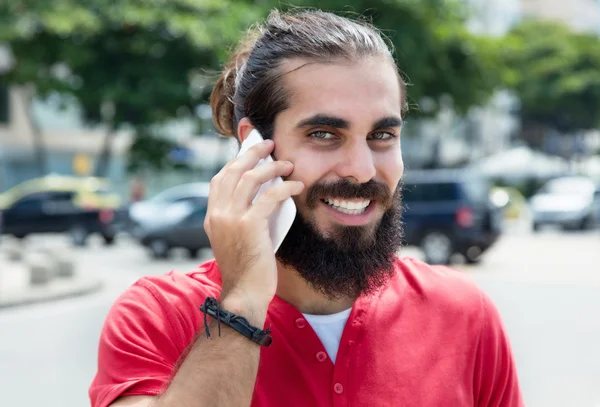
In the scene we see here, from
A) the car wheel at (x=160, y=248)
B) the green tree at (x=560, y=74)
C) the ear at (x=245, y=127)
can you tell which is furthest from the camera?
the green tree at (x=560, y=74)

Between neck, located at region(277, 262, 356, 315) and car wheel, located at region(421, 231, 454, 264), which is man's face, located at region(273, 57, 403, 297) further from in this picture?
car wheel, located at region(421, 231, 454, 264)

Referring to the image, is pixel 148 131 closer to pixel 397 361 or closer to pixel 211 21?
pixel 211 21

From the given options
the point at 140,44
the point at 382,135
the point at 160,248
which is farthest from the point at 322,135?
the point at 140,44

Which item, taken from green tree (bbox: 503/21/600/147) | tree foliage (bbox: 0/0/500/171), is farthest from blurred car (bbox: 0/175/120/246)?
green tree (bbox: 503/21/600/147)

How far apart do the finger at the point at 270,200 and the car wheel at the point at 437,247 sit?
1513 cm

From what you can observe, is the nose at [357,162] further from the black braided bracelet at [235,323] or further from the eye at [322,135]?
the black braided bracelet at [235,323]

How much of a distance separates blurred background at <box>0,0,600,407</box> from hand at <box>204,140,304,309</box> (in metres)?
0.50

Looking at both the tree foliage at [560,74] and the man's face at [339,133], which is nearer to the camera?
the man's face at [339,133]

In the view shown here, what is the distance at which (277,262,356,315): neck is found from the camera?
205 centimetres

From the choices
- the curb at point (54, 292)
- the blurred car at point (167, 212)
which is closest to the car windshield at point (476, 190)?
the blurred car at point (167, 212)

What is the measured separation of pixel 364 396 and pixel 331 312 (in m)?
0.26

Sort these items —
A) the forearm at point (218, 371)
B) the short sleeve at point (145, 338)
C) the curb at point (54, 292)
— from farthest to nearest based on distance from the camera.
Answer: the curb at point (54, 292) < the short sleeve at point (145, 338) < the forearm at point (218, 371)

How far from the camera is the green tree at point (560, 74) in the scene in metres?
50.2

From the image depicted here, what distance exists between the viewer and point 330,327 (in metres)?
2.01
